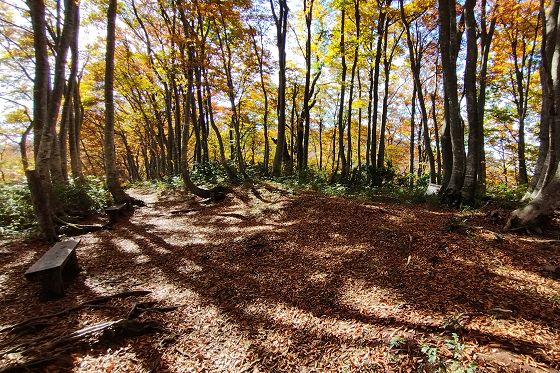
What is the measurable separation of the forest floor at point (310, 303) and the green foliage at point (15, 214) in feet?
4.78

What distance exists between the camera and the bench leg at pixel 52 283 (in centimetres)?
380

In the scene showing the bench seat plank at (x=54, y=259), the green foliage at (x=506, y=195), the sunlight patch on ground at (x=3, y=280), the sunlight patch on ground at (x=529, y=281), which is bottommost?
the sunlight patch on ground at (x=3, y=280)

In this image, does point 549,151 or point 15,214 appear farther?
point 15,214

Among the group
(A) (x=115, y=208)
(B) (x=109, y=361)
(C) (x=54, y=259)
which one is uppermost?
(A) (x=115, y=208)

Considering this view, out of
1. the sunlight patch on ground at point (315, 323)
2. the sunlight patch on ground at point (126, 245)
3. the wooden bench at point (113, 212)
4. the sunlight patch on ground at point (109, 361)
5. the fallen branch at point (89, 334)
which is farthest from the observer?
the wooden bench at point (113, 212)

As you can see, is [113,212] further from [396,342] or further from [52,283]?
[396,342]

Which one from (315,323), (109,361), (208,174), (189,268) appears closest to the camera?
(109,361)

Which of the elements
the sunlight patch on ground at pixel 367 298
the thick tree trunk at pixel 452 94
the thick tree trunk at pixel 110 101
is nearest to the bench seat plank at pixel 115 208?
the thick tree trunk at pixel 110 101

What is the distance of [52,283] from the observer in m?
3.84

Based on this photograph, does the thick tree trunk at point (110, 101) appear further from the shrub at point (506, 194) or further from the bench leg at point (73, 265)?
the shrub at point (506, 194)

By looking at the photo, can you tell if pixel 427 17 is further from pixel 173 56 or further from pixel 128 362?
→ pixel 128 362

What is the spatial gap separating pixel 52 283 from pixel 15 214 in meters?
5.56

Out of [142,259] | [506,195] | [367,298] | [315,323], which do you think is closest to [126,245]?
[142,259]

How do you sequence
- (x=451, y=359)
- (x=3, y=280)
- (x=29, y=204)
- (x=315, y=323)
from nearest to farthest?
(x=451, y=359)
(x=315, y=323)
(x=3, y=280)
(x=29, y=204)
